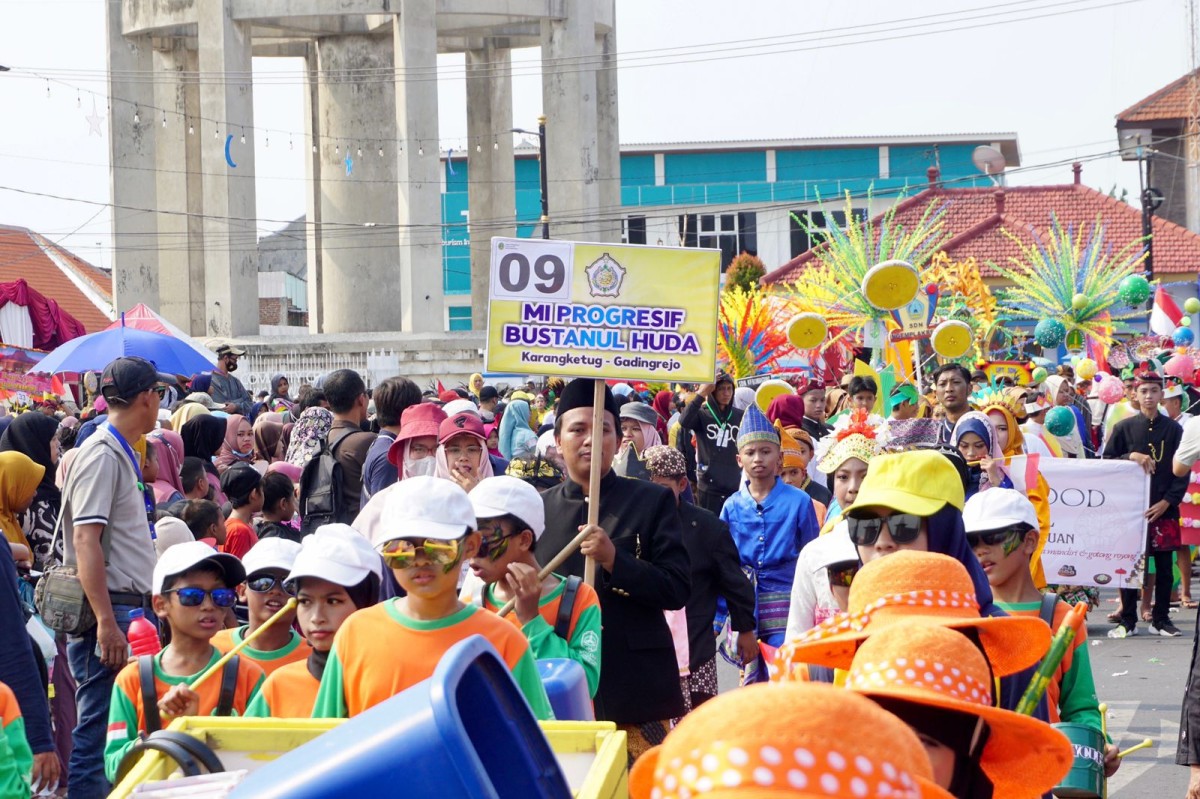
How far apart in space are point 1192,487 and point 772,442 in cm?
695

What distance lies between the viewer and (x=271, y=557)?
580cm

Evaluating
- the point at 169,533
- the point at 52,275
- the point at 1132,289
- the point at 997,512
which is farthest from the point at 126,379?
the point at 52,275

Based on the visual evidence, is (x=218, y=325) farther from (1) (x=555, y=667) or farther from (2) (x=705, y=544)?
(1) (x=555, y=667)

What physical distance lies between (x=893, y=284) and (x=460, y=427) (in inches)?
225

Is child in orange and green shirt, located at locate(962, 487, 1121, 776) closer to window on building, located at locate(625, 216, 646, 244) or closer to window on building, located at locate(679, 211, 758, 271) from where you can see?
window on building, located at locate(625, 216, 646, 244)

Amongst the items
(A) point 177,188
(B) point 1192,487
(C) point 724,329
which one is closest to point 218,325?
(A) point 177,188

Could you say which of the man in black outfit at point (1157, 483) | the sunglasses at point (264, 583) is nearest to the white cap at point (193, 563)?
the sunglasses at point (264, 583)

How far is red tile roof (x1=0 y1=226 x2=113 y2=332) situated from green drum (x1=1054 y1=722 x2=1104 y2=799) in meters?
45.0

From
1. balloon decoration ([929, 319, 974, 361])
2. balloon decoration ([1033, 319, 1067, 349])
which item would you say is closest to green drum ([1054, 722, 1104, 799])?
balloon decoration ([929, 319, 974, 361])

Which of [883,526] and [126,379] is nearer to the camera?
[883,526]

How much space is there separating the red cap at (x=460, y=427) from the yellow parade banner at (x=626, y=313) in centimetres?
89

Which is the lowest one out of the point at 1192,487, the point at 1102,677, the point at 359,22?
the point at 1102,677

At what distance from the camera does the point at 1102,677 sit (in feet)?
36.5

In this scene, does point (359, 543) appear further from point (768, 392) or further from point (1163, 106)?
point (1163, 106)
